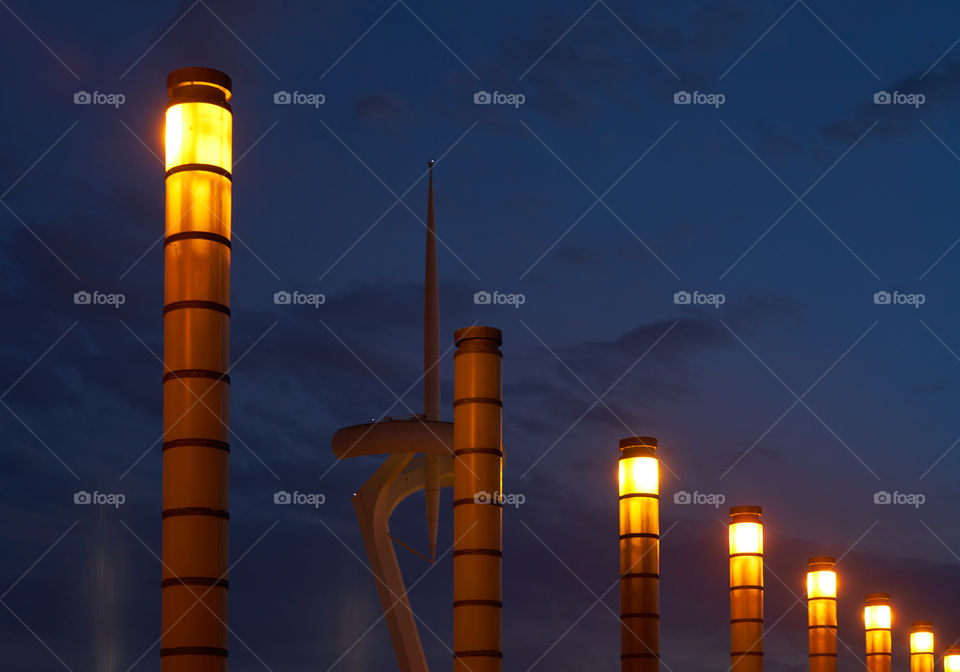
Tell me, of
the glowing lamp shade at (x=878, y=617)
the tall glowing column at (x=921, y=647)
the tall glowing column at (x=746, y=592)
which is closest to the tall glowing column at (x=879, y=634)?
the glowing lamp shade at (x=878, y=617)

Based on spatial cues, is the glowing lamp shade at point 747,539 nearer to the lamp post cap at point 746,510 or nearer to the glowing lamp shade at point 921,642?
the lamp post cap at point 746,510

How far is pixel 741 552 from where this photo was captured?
32.9 metres

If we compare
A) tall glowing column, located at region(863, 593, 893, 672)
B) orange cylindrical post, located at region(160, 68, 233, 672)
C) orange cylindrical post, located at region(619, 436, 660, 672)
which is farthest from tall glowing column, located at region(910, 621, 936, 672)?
orange cylindrical post, located at region(160, 68, 233, 672)

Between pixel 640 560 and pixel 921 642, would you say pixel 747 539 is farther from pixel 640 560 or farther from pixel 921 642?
pixel 921 642

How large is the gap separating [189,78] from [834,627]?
2730 centimetres

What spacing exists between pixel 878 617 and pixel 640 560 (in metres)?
19.3

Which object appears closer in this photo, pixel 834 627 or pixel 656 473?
pixel 656 473

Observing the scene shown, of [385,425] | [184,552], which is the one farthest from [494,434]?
[385,425]

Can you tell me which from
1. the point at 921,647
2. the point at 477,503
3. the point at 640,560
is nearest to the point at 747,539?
the point at 640,560

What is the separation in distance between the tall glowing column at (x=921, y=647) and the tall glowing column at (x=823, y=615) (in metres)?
10.3

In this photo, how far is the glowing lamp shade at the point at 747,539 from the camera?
32906 mm

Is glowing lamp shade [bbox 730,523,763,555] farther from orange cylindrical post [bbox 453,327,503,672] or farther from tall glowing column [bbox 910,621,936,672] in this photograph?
tall glowing column [bbox 910,621,936,672]

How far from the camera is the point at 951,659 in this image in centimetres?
5081

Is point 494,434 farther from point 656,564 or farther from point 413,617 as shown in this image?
point 413,617
